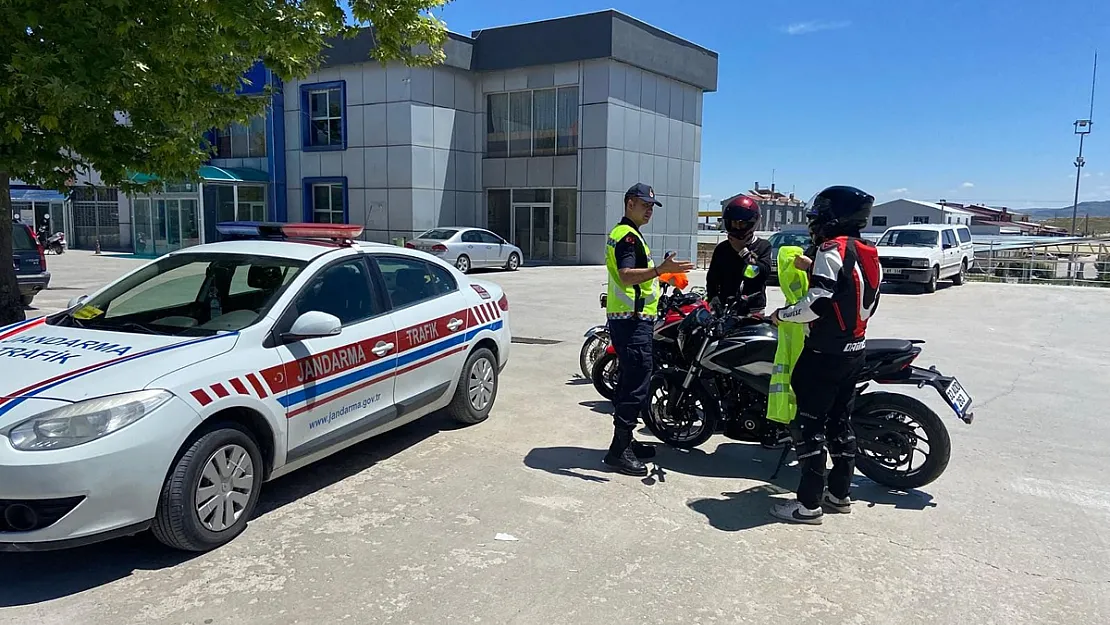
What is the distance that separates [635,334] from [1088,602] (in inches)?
109

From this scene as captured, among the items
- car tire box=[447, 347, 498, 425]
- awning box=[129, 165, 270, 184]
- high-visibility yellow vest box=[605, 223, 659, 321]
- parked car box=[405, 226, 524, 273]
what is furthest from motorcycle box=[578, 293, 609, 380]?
awning box=[129, 165, 270, 184]

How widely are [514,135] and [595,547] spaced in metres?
27.5

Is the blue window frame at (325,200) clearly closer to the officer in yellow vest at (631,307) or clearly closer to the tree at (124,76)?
the tree at (124,76)

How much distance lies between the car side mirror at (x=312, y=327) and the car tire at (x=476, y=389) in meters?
1.82

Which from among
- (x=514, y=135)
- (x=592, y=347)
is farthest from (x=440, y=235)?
(x=592, y=347)

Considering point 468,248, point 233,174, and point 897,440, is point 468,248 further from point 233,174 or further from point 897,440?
point 897,440

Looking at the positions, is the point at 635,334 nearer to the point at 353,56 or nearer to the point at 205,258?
the point at 205,258

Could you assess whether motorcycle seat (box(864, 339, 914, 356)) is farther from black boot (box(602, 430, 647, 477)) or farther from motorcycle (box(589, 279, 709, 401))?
black boot (box(602, 430, 647, 477))

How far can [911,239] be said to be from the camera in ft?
66.7

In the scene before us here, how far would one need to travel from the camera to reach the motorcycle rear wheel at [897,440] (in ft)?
16.0

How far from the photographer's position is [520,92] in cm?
2984

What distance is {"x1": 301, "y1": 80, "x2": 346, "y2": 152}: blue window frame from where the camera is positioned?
97.6 feet

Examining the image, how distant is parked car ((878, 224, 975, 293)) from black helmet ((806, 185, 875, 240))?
1459cm

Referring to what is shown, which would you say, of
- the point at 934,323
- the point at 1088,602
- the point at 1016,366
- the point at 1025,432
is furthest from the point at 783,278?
the point at 934,323
